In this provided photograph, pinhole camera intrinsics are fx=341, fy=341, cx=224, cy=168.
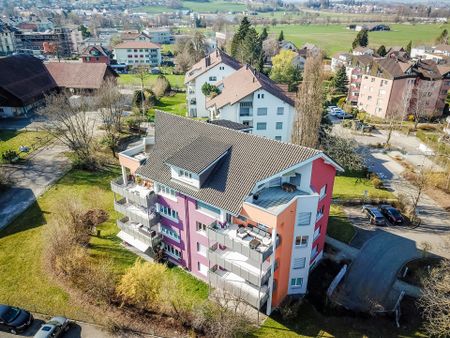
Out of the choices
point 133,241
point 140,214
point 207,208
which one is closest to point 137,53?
point 133,241

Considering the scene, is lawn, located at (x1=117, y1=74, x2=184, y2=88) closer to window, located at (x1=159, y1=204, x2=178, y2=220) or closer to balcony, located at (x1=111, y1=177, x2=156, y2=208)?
balcony, located at (x1=111, y1=177, x2=156, y2=208)

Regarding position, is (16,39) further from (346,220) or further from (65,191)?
(346,220)

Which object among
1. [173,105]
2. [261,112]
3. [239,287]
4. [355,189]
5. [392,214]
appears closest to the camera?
[239,287]

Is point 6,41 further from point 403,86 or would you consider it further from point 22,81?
point 403,86

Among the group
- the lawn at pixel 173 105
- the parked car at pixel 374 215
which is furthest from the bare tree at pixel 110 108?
the parked car at pixel 374 215

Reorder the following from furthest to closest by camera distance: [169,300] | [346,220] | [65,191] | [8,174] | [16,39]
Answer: [16,39], [8,174], [65,191], [346,220], [169,300]

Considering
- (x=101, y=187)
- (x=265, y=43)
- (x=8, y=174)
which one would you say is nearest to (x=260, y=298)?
(x=101, y=187)

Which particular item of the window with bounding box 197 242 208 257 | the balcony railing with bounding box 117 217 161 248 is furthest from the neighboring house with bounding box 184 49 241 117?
Result: the window with bounding box 197 242 208 257
